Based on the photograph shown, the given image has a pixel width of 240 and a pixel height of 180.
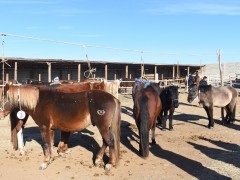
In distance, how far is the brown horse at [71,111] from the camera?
5848mm

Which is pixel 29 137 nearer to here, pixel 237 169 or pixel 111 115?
pixel 111 115

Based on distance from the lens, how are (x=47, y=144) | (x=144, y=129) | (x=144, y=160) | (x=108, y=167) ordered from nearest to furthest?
(x=108, y=167) < (x=47, y=144) < (x=144, y=160) < (x=144, y=129)

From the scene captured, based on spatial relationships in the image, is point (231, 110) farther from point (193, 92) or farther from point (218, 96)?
point (193, 92)

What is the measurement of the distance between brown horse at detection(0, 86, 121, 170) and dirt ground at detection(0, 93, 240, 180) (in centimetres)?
37

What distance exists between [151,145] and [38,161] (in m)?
2.94

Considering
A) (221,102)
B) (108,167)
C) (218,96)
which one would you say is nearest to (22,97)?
(108,167)

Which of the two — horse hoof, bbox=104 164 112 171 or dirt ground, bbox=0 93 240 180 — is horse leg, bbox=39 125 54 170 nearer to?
dirt ground, bbox=0 93 240 180

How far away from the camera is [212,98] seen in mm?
Result: 10703

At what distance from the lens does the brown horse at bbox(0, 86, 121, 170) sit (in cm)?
585

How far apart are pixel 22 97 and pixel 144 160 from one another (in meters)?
2.93

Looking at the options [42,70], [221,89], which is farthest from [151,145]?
[42,70]

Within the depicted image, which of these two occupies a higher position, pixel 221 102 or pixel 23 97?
pixel 23 97

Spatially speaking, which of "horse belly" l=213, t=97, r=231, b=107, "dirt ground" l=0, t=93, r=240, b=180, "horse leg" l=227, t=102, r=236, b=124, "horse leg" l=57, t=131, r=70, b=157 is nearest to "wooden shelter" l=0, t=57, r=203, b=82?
"horse leg" l=227, t=102, r=236, b=124

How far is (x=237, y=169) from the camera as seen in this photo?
19.1 ft
